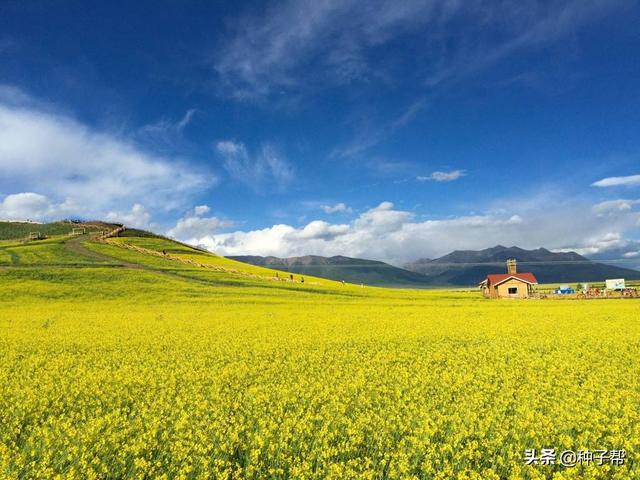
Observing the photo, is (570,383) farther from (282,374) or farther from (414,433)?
(282,374)

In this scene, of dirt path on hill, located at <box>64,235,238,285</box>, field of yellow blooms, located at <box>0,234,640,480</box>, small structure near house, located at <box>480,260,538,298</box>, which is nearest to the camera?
Answer: field of yellow blooms, located at <box>0,234,640,480</box>

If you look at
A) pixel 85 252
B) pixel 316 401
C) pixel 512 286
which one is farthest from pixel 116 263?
pixel 512 286

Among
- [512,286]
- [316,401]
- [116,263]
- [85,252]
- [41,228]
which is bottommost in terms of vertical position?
[316,401]

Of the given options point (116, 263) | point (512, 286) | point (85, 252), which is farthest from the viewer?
point (512, 286)

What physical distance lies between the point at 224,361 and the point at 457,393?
30.3 ft

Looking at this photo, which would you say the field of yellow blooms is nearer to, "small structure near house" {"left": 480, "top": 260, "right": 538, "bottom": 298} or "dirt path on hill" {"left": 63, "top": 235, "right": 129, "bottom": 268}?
"dirt path on hill" {"left": 63, "top": 235, "right": 129, "bottom": 268}

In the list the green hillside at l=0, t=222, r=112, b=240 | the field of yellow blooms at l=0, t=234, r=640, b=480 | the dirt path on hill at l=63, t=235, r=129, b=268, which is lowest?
the field of yellow blooms at l=0, t=234, r=640, b=480

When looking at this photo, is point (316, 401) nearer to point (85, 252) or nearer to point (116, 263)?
point (116, 263)

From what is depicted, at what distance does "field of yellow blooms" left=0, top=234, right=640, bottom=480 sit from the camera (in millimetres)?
7367

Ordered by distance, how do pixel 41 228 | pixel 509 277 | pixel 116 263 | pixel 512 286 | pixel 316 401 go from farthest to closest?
pixel 41 228
pixel 509 277
pixel 512 286
pixel 116 263
pixel 316 401

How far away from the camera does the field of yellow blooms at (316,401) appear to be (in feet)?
24.2

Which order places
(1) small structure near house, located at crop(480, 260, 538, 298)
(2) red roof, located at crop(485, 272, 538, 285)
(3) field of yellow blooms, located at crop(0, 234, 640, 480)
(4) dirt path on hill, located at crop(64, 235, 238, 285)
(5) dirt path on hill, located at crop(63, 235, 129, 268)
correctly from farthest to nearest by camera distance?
(2) red roof, located at crop(485, 272, 538, 285), (1) small structure near house, located at crop(480, 260, 538, 298), (5) dirt path on hill, located at crop(63, 235, 129, 268), (4) dirt path on hill, located at crop(64, 235, 238, 285), (3) field of yellow blooms, located at crop(0, 234, 640, 480)

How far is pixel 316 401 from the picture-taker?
10516mm

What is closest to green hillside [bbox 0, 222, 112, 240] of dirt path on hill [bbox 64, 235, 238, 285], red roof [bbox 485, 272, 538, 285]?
dirt path on hill [bbox 64, 235, 238, 285]
